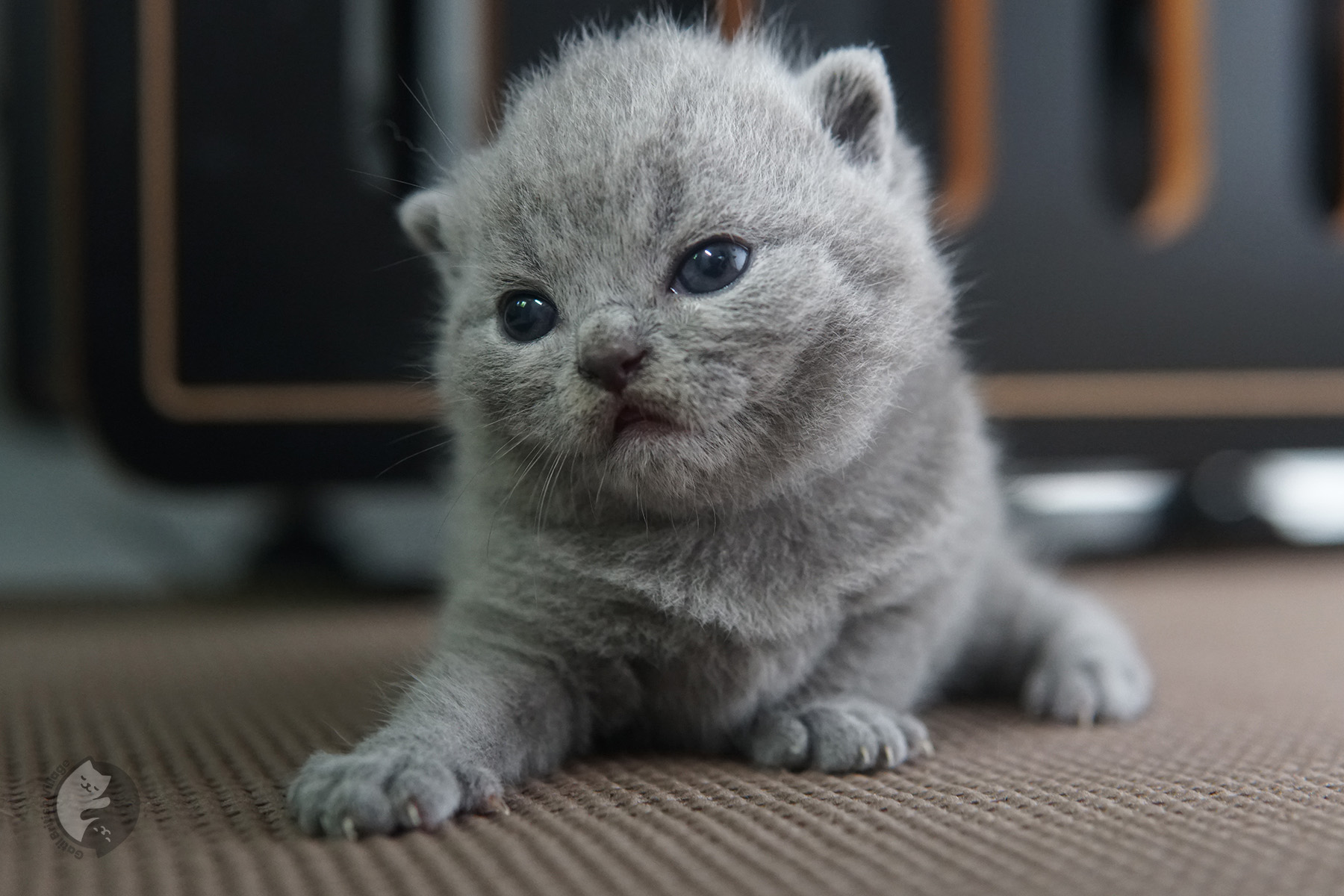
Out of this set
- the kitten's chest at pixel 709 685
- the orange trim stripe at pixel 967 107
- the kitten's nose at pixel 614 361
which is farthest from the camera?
the orange trim stripe at pixel 967 107

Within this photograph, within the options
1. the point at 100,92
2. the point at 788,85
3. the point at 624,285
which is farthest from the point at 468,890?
the point at 100,92

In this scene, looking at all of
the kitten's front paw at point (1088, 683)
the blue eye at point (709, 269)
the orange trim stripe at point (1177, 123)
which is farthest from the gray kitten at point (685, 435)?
the orange trim stripe at point (1177, 123)

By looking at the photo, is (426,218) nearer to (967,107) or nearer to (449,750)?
(449,750)

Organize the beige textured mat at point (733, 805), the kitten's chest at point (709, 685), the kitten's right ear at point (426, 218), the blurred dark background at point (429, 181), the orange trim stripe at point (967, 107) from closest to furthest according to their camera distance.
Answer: the beige textured mat at point (733, 805) → the kitten's chest at point (709, 685) → the kitten's right ear at point (426, 218) → the blurred dark background at point (429, 181) → the orange trim stripe at point (967, 107)

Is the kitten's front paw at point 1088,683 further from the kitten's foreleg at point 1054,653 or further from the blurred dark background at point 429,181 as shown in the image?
the blurred dark background at point 429,181

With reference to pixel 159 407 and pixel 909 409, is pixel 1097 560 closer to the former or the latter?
pixel 909 409

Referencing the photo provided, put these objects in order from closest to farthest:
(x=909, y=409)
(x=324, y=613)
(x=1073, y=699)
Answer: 1. (x=909, y=409)
2. (x=1073, y=699)
3. (x=324, y=613)
